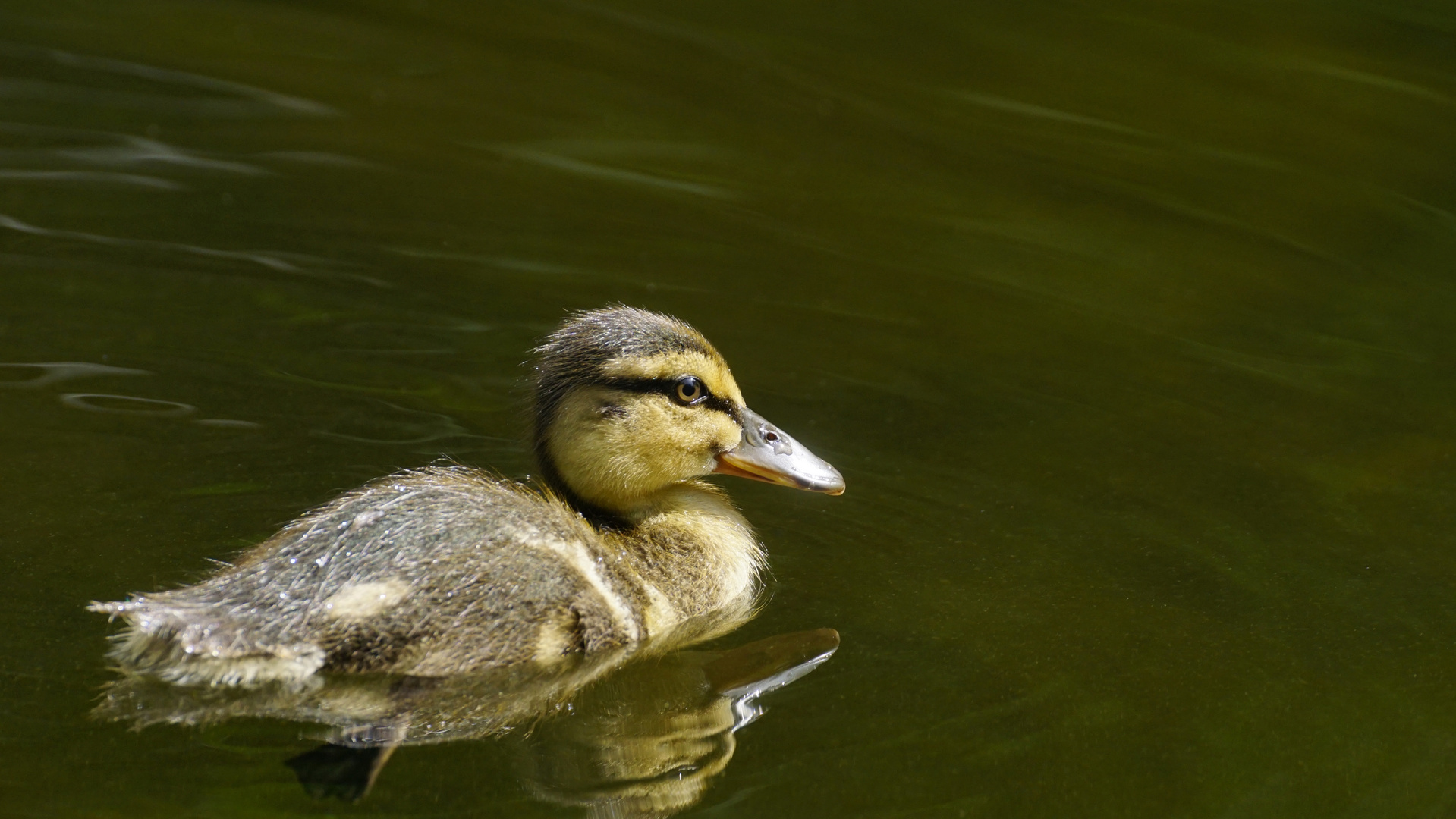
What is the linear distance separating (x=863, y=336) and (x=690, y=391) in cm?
175

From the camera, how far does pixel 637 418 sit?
4.70 m

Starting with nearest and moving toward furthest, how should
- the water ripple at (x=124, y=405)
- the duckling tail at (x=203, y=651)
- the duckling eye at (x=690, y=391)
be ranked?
1. the duckling tail at (x=203, y=651)
2. the duckling eye at (x=690, y=391)
3. the water ripple at (x=124, y=405)

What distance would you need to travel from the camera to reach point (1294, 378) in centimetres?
622

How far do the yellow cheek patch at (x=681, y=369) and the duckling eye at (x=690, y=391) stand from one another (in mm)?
16

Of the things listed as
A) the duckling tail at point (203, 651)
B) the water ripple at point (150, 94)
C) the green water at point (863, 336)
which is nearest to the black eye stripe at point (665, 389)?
the green water at point (863, 336)

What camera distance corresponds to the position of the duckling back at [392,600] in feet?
13.0

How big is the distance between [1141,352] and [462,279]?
2.49 metres

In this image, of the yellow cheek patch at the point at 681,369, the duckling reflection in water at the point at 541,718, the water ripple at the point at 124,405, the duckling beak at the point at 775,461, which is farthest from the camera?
the water ripple at the point at 124,405

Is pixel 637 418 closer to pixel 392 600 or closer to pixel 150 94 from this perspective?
pixel 392 600

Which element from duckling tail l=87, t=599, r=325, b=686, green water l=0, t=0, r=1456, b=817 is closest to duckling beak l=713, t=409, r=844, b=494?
green water l=0, t=0, r=1456, b=817

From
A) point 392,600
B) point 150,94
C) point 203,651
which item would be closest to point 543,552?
point 392,600

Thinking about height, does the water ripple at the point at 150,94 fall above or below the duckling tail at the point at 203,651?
above

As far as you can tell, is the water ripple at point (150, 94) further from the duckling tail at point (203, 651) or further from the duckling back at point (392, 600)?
the duckling tail at point (203, 651)

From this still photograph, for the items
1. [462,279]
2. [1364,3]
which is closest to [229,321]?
[462,279]
